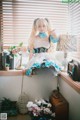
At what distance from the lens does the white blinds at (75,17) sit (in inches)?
85.9

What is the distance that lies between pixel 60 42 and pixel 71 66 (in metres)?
0.37

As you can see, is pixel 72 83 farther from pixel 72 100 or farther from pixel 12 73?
pixel 12 73

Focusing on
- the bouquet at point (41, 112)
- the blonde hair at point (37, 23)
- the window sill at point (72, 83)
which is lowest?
the bouquet at point (41, 112)

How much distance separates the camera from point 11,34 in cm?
239

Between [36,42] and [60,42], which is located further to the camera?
[36,42]

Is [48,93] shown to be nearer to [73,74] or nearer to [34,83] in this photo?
[34,83]

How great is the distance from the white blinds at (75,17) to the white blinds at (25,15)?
106mm

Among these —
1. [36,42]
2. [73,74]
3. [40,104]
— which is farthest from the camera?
[36,42]

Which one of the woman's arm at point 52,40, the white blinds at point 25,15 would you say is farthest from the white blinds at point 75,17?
the woman's arm at point 52,40

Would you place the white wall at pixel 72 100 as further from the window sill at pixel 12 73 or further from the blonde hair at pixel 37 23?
the blonde hair at pixel 37 23

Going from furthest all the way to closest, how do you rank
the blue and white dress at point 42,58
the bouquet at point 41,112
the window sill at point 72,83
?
1. the blue and white dress at point 42,58
2. the bouquet at point 41,112
3. the window sill at point 72,83

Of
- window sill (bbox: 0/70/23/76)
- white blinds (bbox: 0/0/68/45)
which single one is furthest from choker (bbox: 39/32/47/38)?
window sill (bbox: 0/70/23/76)

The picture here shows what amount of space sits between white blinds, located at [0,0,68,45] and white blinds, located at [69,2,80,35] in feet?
0.35

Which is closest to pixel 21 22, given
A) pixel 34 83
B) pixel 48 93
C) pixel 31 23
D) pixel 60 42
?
pixel 31 23
